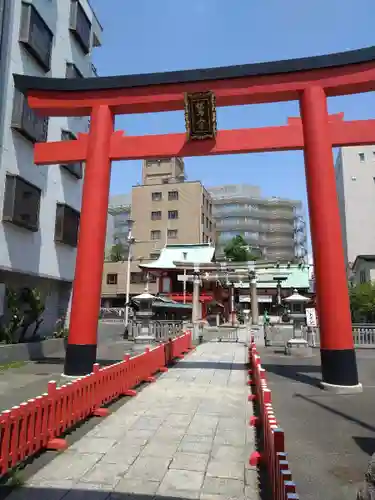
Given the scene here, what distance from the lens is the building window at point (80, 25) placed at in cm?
1955

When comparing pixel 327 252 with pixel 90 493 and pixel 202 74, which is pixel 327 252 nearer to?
pixel 202 74

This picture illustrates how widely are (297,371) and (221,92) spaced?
9354mm

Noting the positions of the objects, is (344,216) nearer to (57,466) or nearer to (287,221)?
(287,221)

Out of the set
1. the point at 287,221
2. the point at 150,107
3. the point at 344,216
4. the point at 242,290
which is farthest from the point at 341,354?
the point at 287,221

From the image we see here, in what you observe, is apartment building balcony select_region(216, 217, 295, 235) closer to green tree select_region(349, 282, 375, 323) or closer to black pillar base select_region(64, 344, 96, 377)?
green tree select_region(349, 282, 375, 323)


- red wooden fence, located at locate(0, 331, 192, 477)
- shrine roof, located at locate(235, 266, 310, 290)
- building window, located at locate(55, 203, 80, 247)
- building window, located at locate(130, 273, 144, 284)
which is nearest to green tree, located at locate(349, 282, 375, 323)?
shrine roof, located at locate(235, 266, 310, 290)

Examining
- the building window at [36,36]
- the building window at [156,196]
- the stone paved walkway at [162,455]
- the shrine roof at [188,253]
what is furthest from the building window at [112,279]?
the stone paved walkway at [162,455]

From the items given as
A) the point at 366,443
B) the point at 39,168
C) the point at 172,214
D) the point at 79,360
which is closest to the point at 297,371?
the point at 366,443

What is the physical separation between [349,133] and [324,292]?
183 inches

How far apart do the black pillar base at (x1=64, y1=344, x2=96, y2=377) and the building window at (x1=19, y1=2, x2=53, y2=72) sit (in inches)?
478

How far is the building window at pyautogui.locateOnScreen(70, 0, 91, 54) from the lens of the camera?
64.1ft

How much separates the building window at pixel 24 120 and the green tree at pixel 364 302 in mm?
23117

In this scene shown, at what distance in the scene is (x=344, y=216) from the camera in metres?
54.5

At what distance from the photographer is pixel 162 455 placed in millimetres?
5672
